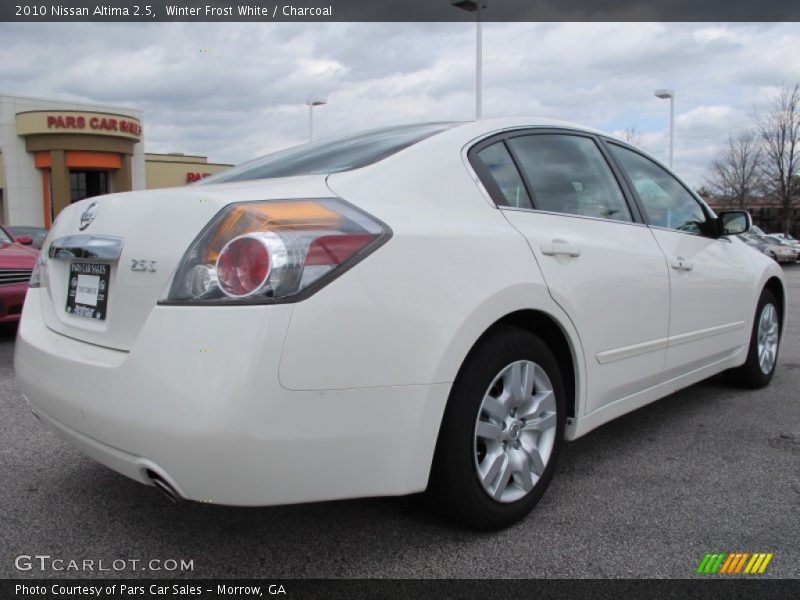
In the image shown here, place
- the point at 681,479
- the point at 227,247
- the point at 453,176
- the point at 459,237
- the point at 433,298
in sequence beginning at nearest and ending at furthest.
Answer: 1. the point at 227,247
2. the point at 433,298
3. the point at 459,237
4. the point at 453,176
5. the point at 681,479

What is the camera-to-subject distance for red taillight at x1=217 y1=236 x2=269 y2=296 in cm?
186

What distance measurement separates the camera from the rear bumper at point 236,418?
1807 mm

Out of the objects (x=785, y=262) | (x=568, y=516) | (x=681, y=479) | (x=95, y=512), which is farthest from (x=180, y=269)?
(x=785, y=262)

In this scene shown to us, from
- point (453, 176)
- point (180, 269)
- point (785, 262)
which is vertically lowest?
point (785, 262)

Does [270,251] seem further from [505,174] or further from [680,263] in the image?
[680,263]

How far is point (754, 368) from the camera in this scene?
14.9 feet

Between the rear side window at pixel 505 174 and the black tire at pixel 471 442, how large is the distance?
1.78 feet

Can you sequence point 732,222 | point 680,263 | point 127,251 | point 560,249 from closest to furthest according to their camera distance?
1. point 127,251
2. point 560,249
3. point 680,263
4. point 732,222

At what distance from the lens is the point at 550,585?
2.13 meters

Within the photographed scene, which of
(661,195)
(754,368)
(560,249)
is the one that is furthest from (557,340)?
(754,368)

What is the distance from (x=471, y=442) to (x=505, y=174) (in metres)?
1.08

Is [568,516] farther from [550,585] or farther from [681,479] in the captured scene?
[681,479]

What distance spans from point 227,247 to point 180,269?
162 mm

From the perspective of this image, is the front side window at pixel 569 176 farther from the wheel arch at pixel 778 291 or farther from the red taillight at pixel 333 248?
the wheel arch at pixel 778 291
